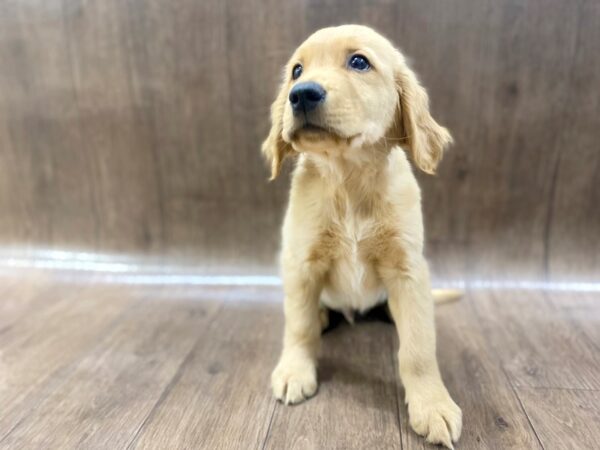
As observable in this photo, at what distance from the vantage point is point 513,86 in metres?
1.76

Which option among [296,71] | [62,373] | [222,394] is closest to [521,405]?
[222,394]

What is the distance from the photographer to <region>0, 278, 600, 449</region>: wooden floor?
43.9 inches

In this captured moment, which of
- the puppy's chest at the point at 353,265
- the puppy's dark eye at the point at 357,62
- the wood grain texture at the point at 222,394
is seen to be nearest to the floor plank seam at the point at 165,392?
the wood grain texture at the point at 222,394

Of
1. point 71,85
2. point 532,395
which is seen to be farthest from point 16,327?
point 532,395

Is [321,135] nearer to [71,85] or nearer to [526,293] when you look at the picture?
[526,293]

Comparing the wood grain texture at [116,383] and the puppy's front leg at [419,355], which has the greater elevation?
the puppy's front leg at [419,355]

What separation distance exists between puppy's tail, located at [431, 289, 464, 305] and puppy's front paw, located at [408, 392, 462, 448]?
625 millimetres

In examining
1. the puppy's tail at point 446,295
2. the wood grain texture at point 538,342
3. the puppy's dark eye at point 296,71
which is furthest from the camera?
the puppy's tail at point 446,295

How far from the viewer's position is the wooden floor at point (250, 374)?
1.12m

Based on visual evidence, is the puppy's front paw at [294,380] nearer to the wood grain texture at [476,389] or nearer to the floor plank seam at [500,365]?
the wood grain texture at [476,389]

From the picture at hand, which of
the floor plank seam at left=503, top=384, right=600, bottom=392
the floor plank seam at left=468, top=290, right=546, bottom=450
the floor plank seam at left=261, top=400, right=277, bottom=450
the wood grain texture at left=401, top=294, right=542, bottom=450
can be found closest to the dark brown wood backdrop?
the floor plank seam at left=468, top=290, right=546, bottom=450

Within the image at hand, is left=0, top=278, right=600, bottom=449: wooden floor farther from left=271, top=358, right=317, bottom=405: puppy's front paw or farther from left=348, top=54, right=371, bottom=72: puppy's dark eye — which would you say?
left=348, top=54, right=371, bottom=72: puppy's dark eye

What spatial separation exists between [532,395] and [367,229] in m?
0.64

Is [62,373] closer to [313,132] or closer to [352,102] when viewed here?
[313,132]
